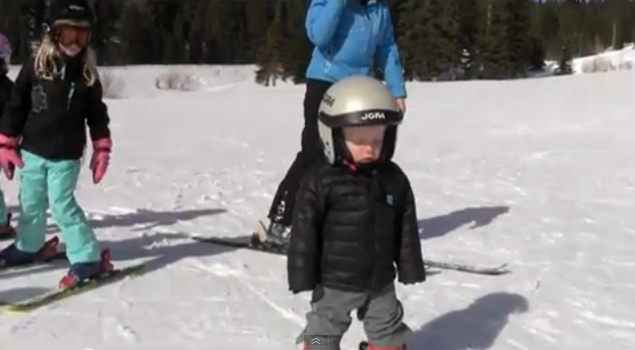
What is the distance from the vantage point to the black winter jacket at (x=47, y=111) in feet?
14.7

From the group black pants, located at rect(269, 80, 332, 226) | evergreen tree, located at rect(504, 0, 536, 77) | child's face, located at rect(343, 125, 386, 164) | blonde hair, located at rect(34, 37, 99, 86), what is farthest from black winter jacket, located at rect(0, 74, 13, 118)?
evergreen tree, located at rect(504, 0, 536, 77)

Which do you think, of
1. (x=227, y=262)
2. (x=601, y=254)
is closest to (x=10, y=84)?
(x=227, y=262)

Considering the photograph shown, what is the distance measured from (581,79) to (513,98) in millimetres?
2454

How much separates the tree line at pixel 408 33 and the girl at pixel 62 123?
107 ft

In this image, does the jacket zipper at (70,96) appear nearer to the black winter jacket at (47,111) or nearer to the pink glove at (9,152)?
the black winter jacket at (47,111)

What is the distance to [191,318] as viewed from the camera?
4312 mm

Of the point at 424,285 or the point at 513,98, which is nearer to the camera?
the point at 424,285

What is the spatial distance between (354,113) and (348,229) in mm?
392

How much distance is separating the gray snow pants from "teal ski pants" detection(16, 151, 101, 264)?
5.56 feet

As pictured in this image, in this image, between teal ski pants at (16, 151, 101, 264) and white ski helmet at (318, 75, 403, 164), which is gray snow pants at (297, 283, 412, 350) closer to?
white ski helmet at (318, 75, 403, 164)

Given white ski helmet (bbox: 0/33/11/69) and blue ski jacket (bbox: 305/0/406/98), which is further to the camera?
white ski helmet (bbox: 0/33/11/69)

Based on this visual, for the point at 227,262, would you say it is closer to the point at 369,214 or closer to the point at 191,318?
the point at 191,318

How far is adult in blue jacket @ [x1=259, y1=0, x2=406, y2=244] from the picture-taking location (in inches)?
193

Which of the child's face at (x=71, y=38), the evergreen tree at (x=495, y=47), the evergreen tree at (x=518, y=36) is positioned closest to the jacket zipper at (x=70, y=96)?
the child's face at (x=71, y=38)
